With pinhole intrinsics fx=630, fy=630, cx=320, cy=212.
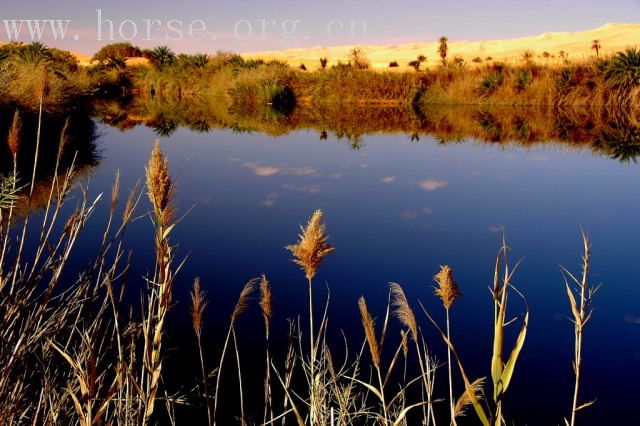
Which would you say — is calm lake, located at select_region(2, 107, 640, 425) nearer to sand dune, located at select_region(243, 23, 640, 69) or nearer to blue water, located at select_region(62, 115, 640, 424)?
blue water, located at select_region(62, 115, 640, 424)

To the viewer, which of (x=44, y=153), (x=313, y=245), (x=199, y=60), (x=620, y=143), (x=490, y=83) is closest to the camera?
(x=313, y=245)

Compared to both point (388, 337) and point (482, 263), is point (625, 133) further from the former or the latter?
point (388, 337)

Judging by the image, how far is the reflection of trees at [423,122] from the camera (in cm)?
A: 1584

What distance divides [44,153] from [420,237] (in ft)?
23.3

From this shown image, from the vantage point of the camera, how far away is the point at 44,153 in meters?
11.0

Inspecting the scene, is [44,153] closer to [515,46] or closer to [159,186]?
[159,186]

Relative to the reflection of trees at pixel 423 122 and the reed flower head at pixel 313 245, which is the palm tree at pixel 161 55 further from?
the reed flower head at pixel 313 245

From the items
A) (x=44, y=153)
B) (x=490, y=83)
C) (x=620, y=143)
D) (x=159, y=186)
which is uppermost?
(x=490, y=83)

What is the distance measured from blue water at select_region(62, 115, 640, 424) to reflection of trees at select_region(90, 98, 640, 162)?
1669 millimetres

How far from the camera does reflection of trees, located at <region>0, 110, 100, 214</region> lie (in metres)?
8.78

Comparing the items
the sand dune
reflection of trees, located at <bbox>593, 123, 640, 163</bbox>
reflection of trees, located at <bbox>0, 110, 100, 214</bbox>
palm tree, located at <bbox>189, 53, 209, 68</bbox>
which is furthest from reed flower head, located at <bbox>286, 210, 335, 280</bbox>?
the sand dune

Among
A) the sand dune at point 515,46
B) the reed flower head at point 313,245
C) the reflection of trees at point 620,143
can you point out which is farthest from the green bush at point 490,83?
the sand dune at point 515,46

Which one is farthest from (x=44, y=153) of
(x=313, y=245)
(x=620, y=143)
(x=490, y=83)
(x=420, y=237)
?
(x=490, y=83)

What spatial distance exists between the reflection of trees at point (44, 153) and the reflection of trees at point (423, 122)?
385 centimetres
